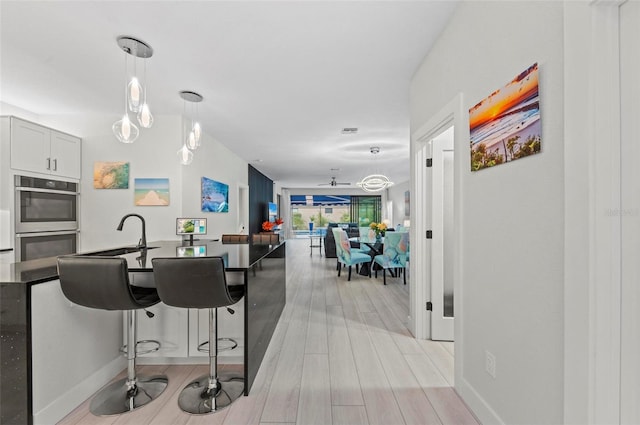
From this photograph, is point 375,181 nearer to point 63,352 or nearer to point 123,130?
point 123,130

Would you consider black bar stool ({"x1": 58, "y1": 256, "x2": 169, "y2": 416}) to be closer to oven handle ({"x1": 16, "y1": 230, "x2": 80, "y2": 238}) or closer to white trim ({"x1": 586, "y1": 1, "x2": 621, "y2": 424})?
white trim ({"x1": 586, "y1": 1, "x2": 621, "y2": 424})

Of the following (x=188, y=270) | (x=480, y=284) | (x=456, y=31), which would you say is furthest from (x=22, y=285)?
(x=456, y=31)

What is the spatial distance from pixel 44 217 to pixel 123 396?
9.02ft

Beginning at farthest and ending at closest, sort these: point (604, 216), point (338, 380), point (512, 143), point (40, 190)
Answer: point (40, 190) < point (338, 380) < point (512, 143) < point (604, 216)

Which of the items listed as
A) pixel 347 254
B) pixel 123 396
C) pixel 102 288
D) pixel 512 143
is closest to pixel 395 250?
pixel 347 254

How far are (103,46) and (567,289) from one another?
339cm

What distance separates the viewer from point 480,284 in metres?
1.82

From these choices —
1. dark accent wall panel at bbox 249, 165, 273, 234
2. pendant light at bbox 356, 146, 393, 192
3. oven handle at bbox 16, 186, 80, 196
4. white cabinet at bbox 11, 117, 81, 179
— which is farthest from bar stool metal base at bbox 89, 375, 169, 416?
dark accent wall panel at bbox 249, 165, 273, 234

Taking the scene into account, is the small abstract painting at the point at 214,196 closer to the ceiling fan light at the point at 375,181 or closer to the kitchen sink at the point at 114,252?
the kitchen sink at the point at 114,252

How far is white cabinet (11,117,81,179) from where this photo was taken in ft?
10.7

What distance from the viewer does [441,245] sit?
9.69 feet

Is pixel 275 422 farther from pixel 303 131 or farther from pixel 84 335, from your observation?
pixel 303 131

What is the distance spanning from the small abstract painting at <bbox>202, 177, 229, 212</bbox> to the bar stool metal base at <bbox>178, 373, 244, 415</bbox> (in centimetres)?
325

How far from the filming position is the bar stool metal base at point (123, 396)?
190 cm
